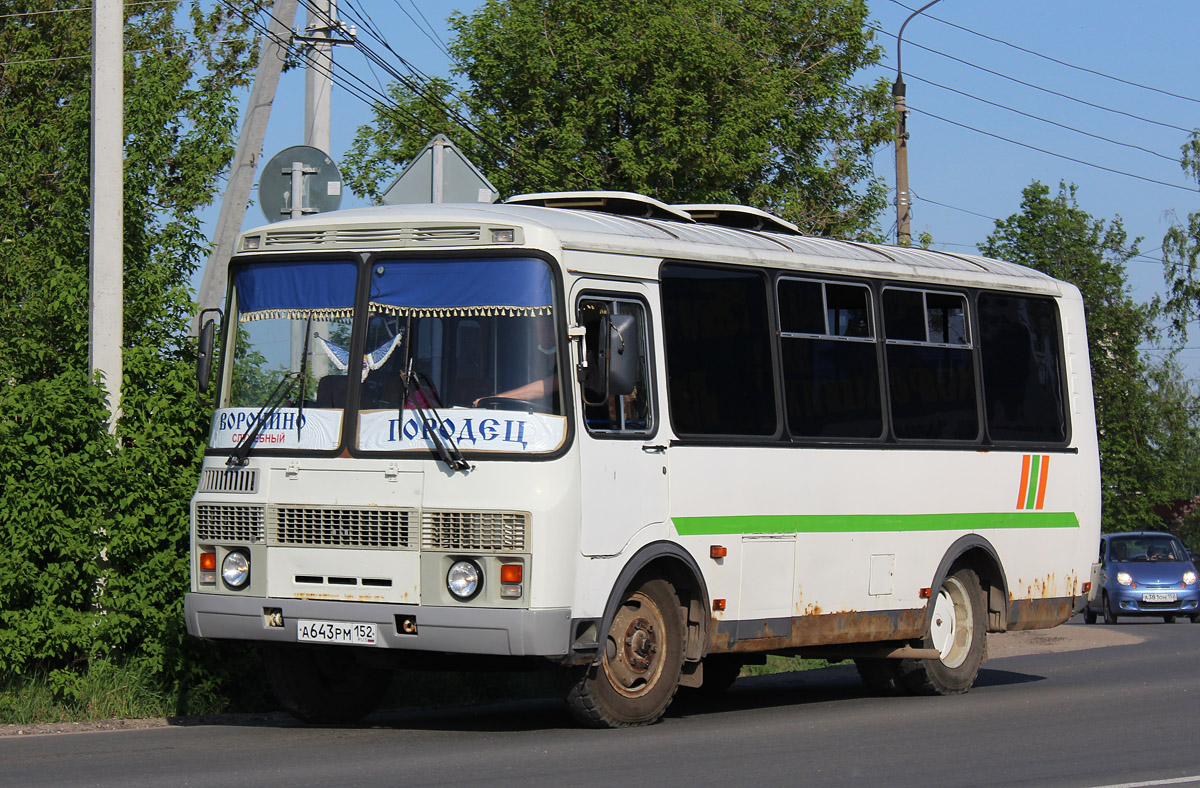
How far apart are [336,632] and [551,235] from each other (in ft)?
8.38

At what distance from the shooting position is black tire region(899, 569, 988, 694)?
532 inches

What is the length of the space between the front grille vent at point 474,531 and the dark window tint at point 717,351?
62.8 inches

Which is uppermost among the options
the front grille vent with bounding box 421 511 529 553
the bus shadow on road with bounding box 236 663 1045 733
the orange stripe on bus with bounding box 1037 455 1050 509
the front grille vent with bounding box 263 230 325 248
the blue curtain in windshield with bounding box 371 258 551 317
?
the front grille vent with bounding box 263 230 325 248

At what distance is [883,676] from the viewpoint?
1374 cm

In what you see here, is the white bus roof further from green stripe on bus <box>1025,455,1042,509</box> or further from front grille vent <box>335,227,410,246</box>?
green stripe on bus <box>1025,455,1042,509</box>

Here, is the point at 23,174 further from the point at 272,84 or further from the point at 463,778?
the point at 463,778

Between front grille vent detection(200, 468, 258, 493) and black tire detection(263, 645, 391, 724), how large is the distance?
1.01 meters

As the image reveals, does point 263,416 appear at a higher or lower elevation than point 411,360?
lower

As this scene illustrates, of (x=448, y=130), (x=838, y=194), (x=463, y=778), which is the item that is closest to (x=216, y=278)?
(x=463, y=778)

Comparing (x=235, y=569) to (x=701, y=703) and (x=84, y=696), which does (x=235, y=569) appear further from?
(x=701, y=703)

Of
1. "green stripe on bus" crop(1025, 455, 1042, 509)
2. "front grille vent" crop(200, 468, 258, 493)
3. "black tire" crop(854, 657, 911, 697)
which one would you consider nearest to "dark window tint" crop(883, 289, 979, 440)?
"green stripe on bus" crop(1025, 455, 1042, 509)

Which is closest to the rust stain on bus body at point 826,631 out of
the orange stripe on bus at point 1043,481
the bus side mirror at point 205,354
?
the orange stripe on bus at point 1043,481

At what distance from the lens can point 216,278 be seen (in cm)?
1520

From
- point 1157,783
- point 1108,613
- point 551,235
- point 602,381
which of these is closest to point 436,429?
point 602,381
